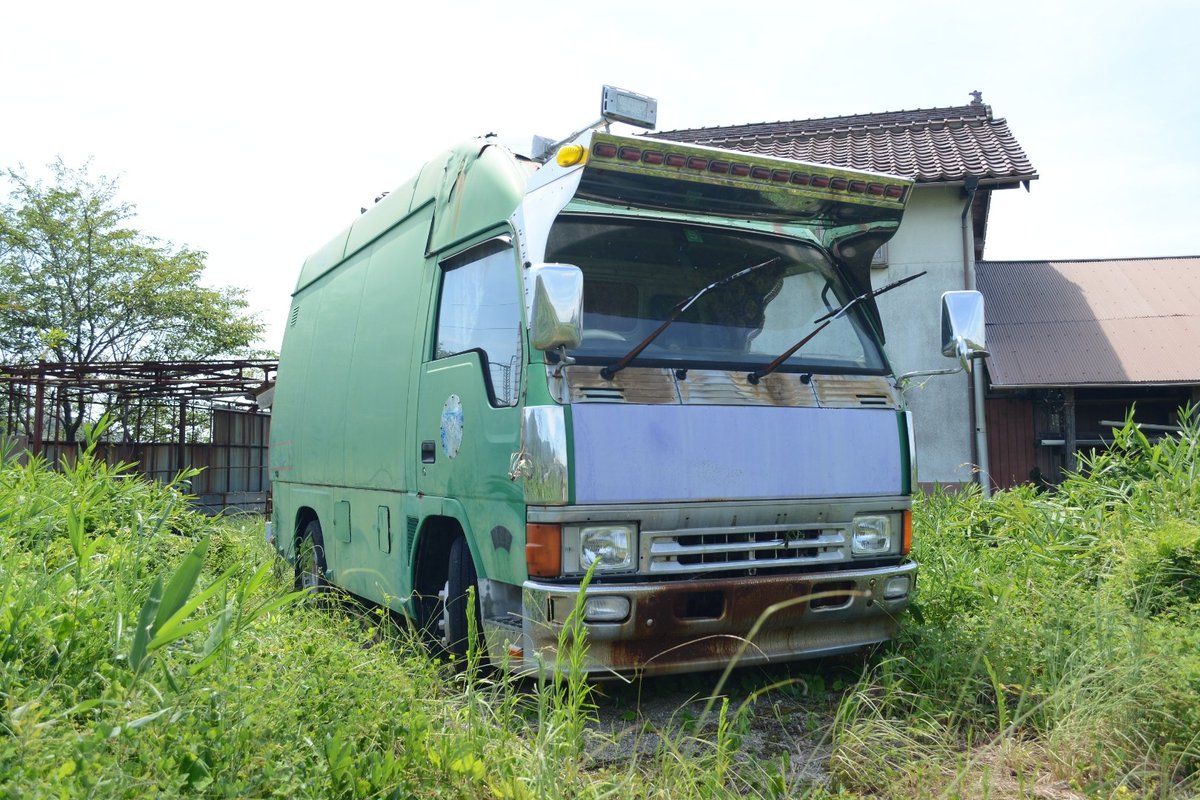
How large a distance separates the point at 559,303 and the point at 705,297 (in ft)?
3.58

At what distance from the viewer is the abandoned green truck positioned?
420 cm

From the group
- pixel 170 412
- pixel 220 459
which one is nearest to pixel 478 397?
pixel 220 459

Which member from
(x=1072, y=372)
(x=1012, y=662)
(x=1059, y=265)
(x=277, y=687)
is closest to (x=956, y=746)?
(x=1012, y=662)

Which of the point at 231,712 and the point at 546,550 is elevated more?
the point at 546,550

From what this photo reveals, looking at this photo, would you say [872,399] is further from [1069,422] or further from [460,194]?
[1069,422]

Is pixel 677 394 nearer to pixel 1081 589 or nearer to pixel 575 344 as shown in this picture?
pixel 575 344

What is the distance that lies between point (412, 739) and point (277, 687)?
0.51 m

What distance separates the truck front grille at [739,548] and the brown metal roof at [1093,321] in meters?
9.18

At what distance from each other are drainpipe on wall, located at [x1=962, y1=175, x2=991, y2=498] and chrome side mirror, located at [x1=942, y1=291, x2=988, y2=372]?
29.0 ft

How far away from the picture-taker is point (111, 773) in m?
2.52

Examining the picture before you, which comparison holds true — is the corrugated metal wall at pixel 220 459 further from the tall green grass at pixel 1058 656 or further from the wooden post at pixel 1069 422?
the tall green grass at pixel 1058 656

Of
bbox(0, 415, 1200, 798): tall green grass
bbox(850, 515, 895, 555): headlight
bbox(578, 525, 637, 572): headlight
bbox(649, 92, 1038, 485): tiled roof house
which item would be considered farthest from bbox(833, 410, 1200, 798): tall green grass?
bbox(649, 92, 1038, 485): tiled roof house

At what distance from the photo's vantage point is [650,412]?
432cm

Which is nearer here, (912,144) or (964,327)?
(964,327)
